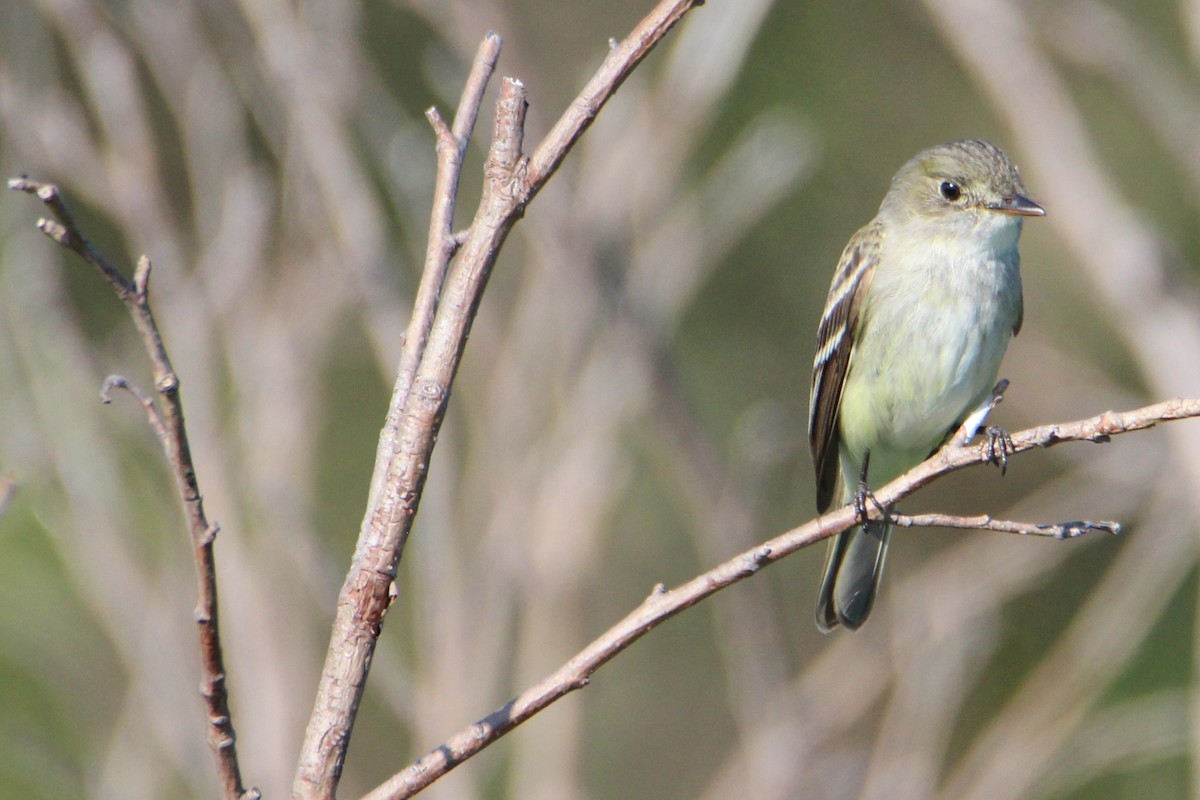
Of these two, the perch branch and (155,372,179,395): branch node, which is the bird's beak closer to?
the perch branch

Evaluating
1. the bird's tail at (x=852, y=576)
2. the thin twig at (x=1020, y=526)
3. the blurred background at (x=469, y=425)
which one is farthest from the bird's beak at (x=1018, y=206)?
the thin twig at (x=1020, y=526)

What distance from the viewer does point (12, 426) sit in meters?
4.43

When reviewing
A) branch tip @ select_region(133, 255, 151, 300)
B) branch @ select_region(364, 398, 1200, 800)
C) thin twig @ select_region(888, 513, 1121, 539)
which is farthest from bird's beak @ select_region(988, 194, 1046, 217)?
branch tip @ select_region(133, 255, 151, 300)

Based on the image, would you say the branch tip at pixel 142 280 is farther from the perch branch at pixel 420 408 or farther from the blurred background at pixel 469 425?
the blurred background at pixel 469 425

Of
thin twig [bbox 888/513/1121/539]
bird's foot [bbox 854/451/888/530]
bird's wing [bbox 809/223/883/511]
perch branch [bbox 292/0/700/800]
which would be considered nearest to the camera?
perch branch [bbox 292/0/700/800]

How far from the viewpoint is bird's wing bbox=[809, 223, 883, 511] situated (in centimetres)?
440

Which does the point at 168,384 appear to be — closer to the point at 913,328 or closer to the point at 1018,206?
the point at 913,328

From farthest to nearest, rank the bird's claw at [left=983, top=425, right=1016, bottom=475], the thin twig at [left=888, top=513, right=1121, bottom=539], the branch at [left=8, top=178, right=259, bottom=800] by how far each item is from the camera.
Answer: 1. the bird's claw at [left=983, top=425, right=1016, bottom=475]
2. the thin twig at [left=888, top=513, right=1121, bottom=539]
3. the branch at [left=8, top=178, right=259, bottom=800]

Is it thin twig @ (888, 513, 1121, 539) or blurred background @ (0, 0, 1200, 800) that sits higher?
blurred background @ (0, 0, 1200, 800)

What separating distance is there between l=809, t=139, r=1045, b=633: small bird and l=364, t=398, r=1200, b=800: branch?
1631 mm

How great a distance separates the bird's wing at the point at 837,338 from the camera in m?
4.40

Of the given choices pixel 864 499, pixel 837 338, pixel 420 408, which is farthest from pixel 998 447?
pixel 420 408

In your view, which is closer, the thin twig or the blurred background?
the thin twig

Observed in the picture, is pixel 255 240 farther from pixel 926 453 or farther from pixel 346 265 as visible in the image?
pixel 926 453
